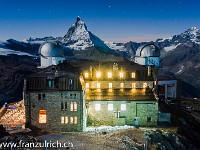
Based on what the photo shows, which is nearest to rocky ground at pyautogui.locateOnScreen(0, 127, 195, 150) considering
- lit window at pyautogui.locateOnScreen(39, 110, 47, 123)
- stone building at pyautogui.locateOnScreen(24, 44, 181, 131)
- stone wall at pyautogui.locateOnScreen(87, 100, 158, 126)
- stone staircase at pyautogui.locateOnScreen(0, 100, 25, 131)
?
lit window at pyautogui.locateOnScreen(39, 110, 47, 123)

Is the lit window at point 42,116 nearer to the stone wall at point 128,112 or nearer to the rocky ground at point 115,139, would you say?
the rocky ground at point 115,139

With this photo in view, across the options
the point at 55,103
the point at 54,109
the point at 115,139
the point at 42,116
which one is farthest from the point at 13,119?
the point at 115,139

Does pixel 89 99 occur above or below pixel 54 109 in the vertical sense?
above

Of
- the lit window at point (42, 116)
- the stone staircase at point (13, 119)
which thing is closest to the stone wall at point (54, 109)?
the lit window at point (42, 116)

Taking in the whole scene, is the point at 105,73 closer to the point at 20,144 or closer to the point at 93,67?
the point at 93,67

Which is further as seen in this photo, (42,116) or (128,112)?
(128,112)

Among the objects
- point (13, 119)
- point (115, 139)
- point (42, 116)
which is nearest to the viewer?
point (115, 139)

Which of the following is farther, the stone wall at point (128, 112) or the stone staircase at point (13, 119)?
the stone staircase at point (13, 119)

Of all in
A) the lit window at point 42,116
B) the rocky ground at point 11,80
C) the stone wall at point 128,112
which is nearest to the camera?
the lit window at point 42,116

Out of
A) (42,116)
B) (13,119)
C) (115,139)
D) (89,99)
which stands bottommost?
(13,119)

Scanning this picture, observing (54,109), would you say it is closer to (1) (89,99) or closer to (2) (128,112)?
(1) (89,99)

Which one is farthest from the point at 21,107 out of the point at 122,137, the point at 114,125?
the point at 122,137

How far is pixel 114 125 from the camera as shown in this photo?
36000mm

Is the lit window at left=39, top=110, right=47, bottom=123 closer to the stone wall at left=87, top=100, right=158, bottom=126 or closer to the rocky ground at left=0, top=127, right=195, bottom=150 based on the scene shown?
the rocky ground at left=0, top=127, right=195, bottom=150
